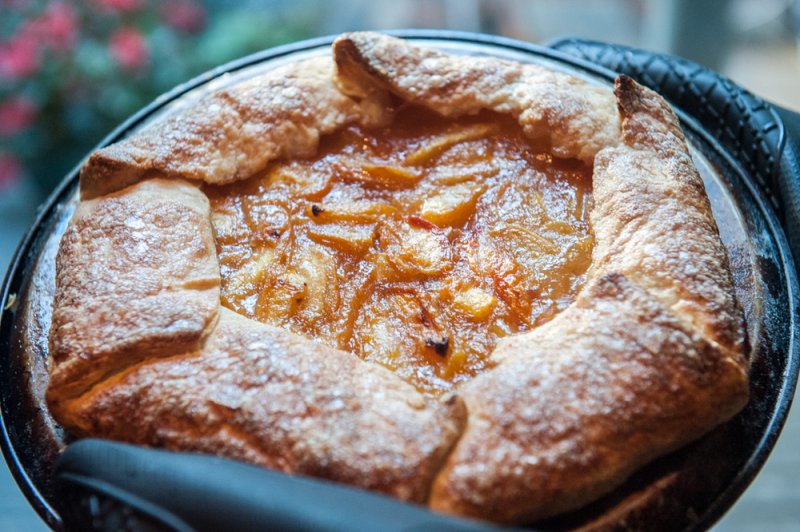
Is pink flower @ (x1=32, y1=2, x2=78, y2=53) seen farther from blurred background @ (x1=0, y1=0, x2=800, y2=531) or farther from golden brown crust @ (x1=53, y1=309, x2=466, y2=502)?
golden brown crust @ (x1=53, y1=309, x2=466, y2=502)

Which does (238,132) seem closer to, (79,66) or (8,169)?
(79,66)

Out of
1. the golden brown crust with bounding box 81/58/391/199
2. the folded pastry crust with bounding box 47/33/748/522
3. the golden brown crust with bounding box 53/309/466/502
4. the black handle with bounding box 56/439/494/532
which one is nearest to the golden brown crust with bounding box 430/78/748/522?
the folded pastry crust with bounding box 47/33/748/522

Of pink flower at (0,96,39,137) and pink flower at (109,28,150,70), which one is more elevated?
pink flower at (109,28,150,70)

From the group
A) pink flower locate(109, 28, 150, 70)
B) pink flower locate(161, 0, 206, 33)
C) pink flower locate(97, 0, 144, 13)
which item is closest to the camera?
pink flower locate(109, 28, 150, 70)

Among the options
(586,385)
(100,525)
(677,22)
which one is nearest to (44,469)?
(100,525)

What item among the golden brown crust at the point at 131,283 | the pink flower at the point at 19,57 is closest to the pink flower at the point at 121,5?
the pink flower at the point at 19,57

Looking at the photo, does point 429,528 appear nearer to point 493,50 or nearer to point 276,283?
point 276,283

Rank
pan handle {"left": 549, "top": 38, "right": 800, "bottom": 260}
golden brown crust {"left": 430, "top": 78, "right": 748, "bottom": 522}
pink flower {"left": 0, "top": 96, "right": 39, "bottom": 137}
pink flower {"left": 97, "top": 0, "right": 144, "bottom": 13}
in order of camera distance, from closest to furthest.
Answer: golden brown crust {"left": 430, "top": 78, "right": 748, "bottom": 522} → pan handle {"left": 549, "top": 38, "right": 800, "bottom": 260} → pink flower {"left": 0, "top": 96, "right": 39, "bottom": 137} → pink flower {"left": 97, "top": 0, "right": 144, "bottom": 13}

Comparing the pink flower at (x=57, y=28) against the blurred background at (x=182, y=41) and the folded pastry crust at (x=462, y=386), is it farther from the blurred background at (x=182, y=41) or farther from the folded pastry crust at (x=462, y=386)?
the folded pastry crust at (x=462, y=386)
